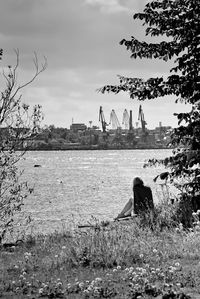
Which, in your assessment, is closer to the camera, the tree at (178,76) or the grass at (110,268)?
the grass at (110,268)

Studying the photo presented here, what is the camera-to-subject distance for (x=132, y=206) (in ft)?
55.0

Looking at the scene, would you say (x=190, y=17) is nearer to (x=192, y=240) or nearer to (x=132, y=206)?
(x=192, y=240)

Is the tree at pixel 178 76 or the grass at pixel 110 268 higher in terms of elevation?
the tree at pixel 178 76

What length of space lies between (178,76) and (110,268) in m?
4.71

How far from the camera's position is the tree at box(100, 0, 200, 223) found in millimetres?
9984

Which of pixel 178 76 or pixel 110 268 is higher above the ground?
pixel 178 76

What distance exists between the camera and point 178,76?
33.4ft

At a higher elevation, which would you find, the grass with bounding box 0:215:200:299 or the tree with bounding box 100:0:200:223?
the tree with bounding box 100:0:200:223

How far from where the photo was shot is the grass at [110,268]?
5863 mm

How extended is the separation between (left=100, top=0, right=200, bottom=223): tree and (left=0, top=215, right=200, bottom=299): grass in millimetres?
1556

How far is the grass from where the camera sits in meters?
5.86

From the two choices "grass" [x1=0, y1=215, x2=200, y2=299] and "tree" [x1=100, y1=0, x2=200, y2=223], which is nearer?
"grass" [x1=0, y1=215, x2=200, y2=299]

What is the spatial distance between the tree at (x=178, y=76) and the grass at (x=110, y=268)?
5.10 ft

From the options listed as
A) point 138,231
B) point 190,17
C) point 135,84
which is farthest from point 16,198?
point 190,17
